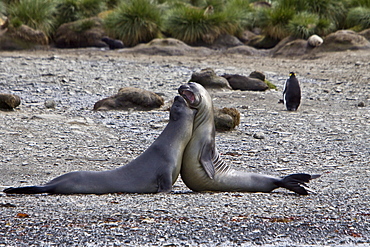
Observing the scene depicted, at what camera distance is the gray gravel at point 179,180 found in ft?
11.8

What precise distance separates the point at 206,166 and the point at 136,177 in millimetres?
552

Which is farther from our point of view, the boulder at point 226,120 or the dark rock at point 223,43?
the dark rock at point 223,43

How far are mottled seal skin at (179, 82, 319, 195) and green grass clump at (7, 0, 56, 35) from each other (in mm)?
16943

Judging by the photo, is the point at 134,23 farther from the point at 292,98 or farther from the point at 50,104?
the point at 292,98

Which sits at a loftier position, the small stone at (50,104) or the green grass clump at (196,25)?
the green grass clump at (196,25)

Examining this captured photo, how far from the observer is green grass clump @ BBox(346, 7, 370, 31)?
20297 mm

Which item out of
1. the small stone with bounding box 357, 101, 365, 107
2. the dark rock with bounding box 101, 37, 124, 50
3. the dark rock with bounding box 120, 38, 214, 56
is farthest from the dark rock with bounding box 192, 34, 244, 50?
the small stone with bounding box 357, 101, 365, 107

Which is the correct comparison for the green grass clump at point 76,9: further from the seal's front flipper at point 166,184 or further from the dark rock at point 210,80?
the seal's front flipper at point 166,184

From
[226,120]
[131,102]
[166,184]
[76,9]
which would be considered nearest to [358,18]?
[76,9]

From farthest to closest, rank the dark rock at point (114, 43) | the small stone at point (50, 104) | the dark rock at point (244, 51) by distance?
the dark rock at point (114, 43), the dark rock at point (244, 51), the small stone at point (50, 104)

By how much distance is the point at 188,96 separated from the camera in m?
4.98

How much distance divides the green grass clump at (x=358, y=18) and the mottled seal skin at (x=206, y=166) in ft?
54.0

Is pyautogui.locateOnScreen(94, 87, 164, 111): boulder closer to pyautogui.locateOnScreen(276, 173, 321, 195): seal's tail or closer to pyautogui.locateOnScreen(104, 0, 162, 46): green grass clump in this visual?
pyautogui.locateOnScreen(276, 173, 321, 195): seal's tail

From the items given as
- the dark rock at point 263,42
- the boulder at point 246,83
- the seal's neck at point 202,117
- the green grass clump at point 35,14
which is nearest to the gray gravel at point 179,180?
the boulder at point 246,83
